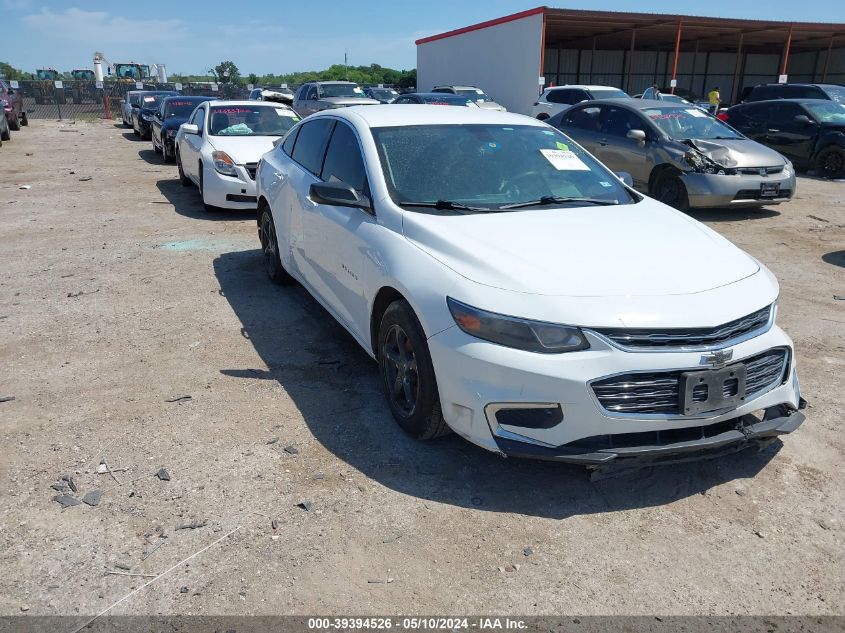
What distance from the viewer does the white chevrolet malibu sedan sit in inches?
121

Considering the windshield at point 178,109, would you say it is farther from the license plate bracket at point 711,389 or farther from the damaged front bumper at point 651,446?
the license plate bracket at point 711,389

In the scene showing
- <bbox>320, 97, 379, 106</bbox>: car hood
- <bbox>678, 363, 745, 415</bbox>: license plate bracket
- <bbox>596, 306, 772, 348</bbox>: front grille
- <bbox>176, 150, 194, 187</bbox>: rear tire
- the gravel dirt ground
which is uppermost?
<bbox>320, 97, 379, 106</bbox>: car hood

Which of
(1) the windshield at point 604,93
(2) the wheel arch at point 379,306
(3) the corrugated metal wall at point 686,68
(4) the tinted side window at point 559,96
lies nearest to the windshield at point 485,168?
(2) the wheel arch at point 379,306

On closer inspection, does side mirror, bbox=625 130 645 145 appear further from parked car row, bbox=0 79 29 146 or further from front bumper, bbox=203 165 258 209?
parked car row, bbox=0 79 29 146

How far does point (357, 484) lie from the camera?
3484 mm

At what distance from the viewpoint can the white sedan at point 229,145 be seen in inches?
384

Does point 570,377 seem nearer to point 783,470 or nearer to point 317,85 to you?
point 783,470

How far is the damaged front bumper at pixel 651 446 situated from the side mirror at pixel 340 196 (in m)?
1.75

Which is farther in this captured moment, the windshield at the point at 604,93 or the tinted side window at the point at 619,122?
the windshield at the point at 604,93

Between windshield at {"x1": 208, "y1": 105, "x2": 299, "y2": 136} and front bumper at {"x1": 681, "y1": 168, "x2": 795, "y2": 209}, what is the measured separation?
6.17 metres

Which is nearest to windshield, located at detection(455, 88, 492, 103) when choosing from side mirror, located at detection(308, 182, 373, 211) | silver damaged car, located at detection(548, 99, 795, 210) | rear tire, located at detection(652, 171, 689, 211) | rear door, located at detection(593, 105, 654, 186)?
silver damaged car, located at detection(548, 99, 795, 210)

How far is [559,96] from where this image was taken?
21766 mm

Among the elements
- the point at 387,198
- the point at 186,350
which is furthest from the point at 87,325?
the point at 387,198

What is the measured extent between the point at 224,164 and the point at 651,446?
8149 millimetres
